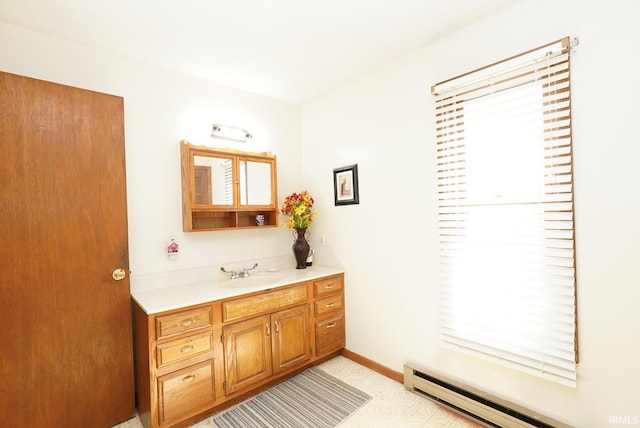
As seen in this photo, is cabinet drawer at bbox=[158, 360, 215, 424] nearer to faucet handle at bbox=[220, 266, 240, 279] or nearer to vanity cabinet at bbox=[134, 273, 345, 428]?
vanity cabinet at bbox=[134, 273, 345, 428]

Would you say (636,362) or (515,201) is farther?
(515,201)

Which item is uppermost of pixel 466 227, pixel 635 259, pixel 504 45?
pixel 504 45

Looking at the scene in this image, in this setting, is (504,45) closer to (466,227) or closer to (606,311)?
(466,227)

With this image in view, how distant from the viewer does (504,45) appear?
1800mm

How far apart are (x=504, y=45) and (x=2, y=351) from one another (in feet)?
11.0

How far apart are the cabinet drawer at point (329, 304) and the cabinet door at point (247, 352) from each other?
0.51 meters

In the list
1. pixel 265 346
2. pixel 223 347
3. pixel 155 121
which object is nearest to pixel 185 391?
pixel 223 347

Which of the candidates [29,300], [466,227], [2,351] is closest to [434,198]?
[466,227]

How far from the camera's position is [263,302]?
2.27 meters

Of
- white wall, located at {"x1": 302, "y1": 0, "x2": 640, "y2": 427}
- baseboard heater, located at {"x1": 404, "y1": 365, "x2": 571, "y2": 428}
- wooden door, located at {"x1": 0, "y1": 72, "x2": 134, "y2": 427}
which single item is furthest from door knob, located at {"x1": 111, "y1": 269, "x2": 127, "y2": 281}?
baseboard heater, located at {"x1": 404, "y1": 365, "x2": 571, "y2": 428}

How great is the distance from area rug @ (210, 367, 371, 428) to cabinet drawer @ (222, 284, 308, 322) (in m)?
0.65

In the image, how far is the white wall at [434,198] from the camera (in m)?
1.45

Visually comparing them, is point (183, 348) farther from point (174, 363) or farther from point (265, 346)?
point (265, 346)

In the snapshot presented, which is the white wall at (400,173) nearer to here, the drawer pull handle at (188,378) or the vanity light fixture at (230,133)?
the vanity light fixture at (230,133)
